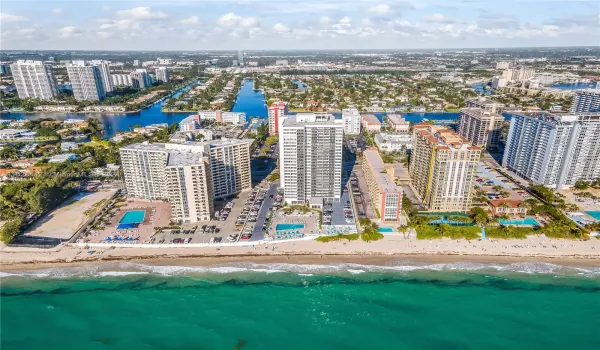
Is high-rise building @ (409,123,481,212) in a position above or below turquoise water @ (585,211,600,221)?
above

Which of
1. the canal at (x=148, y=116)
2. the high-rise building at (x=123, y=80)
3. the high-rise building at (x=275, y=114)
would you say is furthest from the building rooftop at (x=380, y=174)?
the high-rise building at (x=123, y=80)

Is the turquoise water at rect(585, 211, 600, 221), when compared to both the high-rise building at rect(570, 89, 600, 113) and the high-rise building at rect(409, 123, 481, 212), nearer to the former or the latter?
the high-rise building at rect(409, 123, 481, 212)

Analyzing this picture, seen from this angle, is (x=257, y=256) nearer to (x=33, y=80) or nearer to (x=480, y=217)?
(x=480, y=217)

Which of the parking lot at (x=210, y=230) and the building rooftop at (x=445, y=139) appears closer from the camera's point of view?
the parking lot at (x=210, y=230)

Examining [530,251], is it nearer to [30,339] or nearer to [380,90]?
[30,339]

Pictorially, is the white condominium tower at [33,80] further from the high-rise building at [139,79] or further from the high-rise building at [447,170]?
the high-rise building at [447,170]

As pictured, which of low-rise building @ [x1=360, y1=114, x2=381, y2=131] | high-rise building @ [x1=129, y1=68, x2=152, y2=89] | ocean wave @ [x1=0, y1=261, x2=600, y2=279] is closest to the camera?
ocean wave @ [x1=0, y1=261, x2=600, y2=279]

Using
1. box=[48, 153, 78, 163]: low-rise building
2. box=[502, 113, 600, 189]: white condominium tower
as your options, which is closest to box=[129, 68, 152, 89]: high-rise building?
box=[48, 153, 78, 163]: low-rise building
